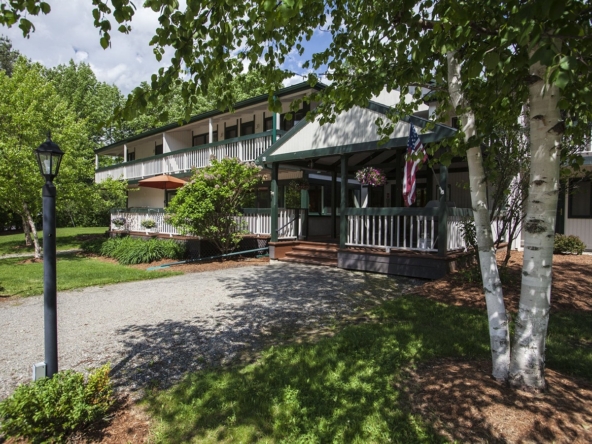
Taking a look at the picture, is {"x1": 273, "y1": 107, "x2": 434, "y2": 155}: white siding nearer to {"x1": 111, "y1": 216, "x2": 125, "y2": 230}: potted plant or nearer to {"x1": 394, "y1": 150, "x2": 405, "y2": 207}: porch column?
{"x1": 394, "y1": 150, "x2": 405, "y2": 207}: porch column

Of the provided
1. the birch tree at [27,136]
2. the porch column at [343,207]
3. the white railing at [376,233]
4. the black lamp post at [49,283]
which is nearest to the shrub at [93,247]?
the birch tree at [27,136]

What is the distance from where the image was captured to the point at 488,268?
3.21 meters

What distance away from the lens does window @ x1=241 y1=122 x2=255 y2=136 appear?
17197 mm

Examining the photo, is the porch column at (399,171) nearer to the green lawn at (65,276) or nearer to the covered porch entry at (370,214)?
the covered porch entry at (370,214)

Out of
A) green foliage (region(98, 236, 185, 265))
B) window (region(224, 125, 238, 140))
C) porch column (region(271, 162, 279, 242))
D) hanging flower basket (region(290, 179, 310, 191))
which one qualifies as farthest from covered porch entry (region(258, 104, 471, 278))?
window (region(224, 125, 238, 140))

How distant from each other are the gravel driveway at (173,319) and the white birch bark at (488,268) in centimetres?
262

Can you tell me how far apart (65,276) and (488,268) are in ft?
35.2

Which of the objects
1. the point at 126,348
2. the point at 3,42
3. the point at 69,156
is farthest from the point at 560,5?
the point at 3,42

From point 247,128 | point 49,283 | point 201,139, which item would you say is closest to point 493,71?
point 49,283

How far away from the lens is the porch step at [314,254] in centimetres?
1090

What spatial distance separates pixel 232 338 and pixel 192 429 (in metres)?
2.05

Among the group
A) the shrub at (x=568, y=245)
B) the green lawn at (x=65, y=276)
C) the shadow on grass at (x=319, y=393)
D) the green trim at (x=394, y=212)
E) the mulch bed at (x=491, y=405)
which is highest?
the green trim at (x=394, y=212)

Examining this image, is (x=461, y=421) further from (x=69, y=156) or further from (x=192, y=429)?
(x=69, y=156)

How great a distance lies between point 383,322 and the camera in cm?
528
